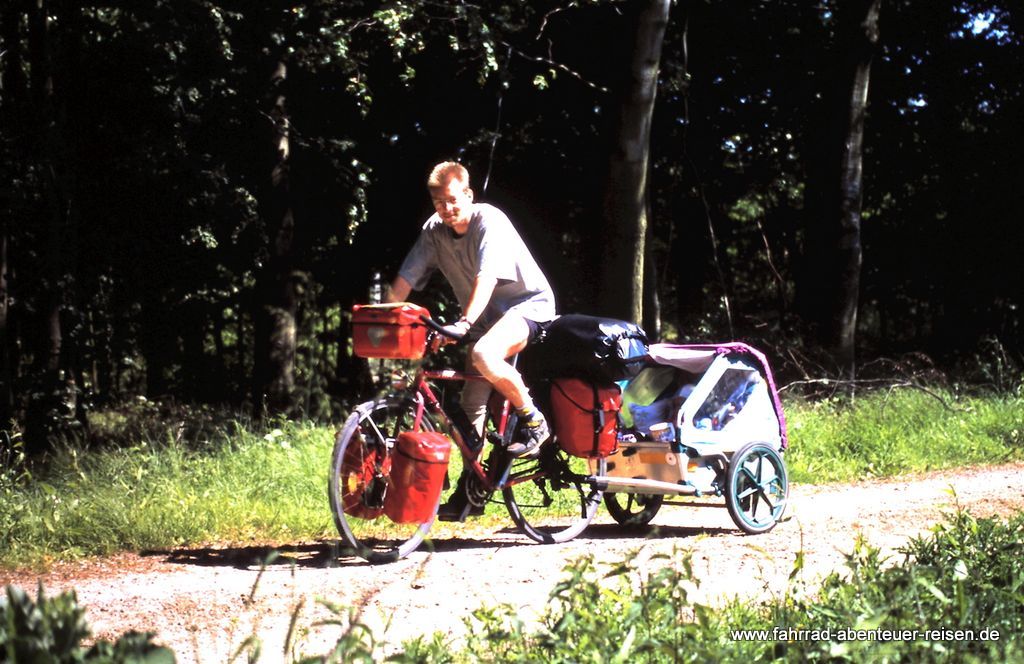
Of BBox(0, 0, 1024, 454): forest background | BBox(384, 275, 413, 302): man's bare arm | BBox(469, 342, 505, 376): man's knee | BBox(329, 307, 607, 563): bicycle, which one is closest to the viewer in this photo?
BBox(329, 307, 607, 563): bicycle

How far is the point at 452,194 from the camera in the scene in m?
7.01

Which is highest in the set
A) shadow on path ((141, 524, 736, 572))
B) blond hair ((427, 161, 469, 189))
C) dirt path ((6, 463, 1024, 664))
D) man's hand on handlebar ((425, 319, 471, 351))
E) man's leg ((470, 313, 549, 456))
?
blond hair ((427, 161, 469, 189))

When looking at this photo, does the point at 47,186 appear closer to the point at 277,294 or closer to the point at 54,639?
the point at 277,294

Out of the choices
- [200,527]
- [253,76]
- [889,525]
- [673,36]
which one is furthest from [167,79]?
[889,525]

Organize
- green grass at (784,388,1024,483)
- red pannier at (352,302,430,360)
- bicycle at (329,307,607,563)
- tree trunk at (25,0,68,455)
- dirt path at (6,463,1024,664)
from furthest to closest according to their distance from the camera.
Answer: tree trunk at (25,0,68,455) < green grass at (784,388,1024,483) < bicycle at (329,307,607,563) < red pannier at (352,302,430,360) < dirt path at (6,463,1024,664)

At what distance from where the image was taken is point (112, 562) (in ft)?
22.4

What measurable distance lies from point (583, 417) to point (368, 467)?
140 centimetres

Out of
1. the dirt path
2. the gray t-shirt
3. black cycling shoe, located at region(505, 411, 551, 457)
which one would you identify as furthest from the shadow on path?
the gray t-shirt

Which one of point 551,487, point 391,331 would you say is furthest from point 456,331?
point 551,487

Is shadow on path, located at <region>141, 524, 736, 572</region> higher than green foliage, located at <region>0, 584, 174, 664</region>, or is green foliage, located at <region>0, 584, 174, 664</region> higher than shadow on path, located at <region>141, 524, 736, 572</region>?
green foliage, located at <region>0, 584, 174, 664</region>

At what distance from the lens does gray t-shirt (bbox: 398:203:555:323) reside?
703 cm

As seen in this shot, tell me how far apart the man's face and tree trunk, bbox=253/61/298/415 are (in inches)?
347

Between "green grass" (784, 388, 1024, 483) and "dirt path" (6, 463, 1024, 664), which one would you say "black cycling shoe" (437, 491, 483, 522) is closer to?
"dirt path" (6, 463, 1024, 664)

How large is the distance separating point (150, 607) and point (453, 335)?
6.80ft
